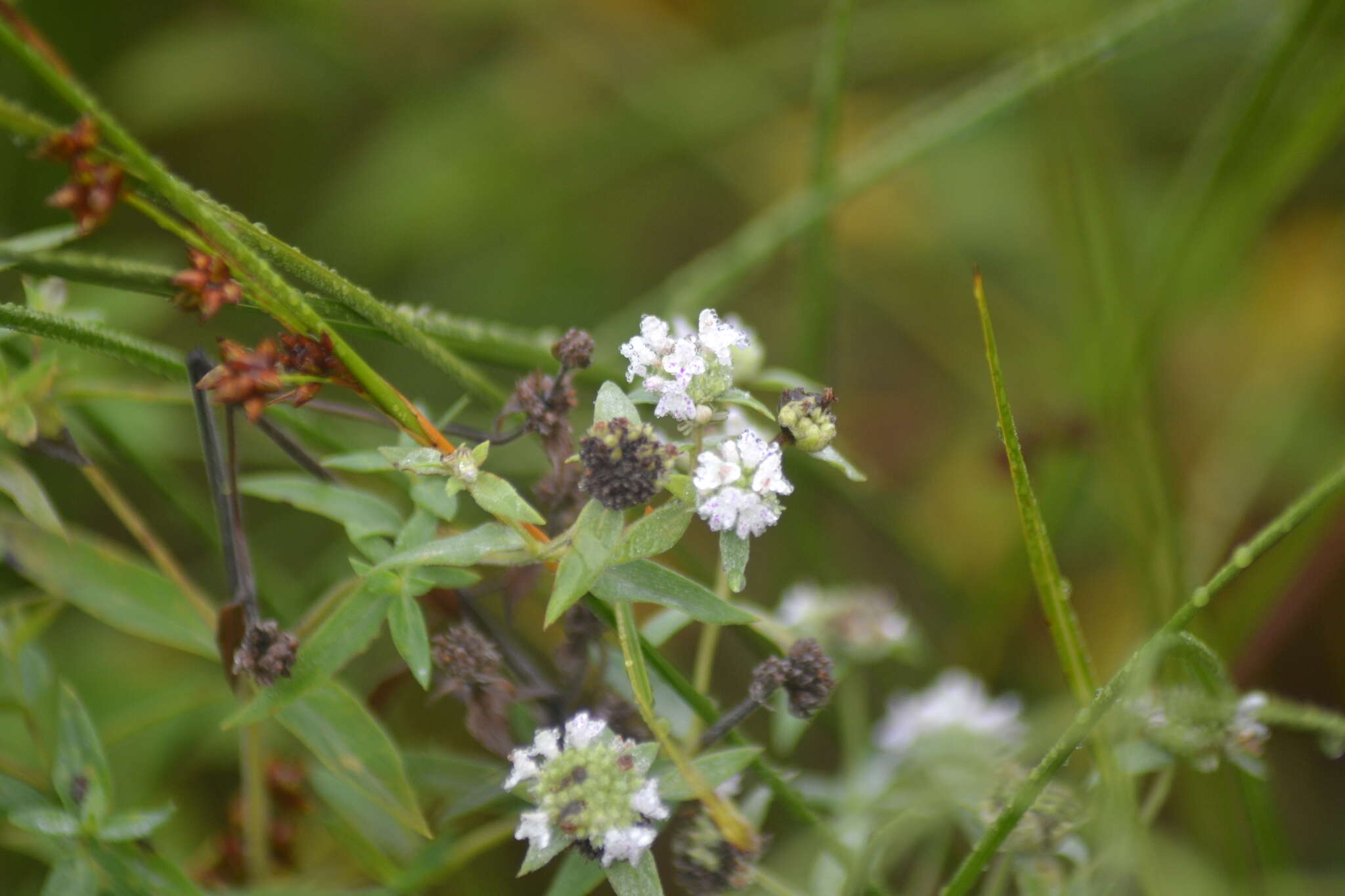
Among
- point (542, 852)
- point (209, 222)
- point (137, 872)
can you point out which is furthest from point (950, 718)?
point (209, 222)

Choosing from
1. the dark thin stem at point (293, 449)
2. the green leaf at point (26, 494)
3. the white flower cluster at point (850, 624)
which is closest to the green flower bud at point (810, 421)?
the dark thin stem at point (293, 449)

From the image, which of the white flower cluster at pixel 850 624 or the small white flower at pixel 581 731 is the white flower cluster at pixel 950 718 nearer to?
the white flower cluster at pixel 850 624

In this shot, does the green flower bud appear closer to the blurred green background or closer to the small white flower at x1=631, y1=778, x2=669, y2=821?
the small white flower at x1=631, y1=778, x2=669, y2=821

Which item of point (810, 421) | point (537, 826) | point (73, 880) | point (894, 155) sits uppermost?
point (894, 155)

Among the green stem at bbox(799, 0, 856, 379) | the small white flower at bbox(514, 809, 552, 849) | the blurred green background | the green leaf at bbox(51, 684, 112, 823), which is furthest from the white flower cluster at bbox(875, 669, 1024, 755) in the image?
the green leaf at bbox(51, 684, 112, 823)

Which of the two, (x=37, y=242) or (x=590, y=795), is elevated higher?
(x=37, y=242)

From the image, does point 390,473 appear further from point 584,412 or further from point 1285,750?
point 1285,750

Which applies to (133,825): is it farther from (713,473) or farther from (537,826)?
(713,473)
